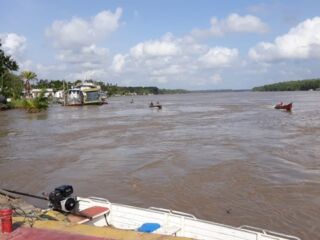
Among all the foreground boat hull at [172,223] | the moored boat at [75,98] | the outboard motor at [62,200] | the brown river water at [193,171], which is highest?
the moored boat at [75,98]

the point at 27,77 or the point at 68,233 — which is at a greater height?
the point at 27,77

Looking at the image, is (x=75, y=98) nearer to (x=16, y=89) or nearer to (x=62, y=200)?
(x=16, y=89)

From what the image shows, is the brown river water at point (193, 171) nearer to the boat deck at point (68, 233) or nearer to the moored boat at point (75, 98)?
the boat deck at point (68, 233)

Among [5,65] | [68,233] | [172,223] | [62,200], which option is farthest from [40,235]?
[5,65]

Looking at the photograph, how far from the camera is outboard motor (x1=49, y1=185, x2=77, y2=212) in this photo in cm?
926

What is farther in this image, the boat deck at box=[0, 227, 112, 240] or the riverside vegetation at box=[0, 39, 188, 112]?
the riverside vegetation at box=[0, 39, 188, 112]

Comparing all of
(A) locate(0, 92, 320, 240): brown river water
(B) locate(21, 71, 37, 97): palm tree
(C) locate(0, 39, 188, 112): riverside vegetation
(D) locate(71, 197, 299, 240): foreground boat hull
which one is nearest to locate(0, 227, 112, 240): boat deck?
(D) locate(71, 197, 299, 240): foreground boat hull

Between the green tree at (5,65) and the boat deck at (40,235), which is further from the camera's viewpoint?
the green tree at (5,65)

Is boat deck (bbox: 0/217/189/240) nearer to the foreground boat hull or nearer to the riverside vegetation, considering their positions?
the foreground boat hull

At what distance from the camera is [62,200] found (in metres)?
9.29

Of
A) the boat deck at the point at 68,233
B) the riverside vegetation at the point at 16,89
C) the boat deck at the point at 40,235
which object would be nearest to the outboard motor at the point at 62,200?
the boat deck at the point at 68,233

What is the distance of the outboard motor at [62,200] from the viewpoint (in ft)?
30.4

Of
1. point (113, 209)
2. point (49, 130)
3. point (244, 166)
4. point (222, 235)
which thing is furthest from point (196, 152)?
point (49, 130)

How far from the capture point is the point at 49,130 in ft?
121
